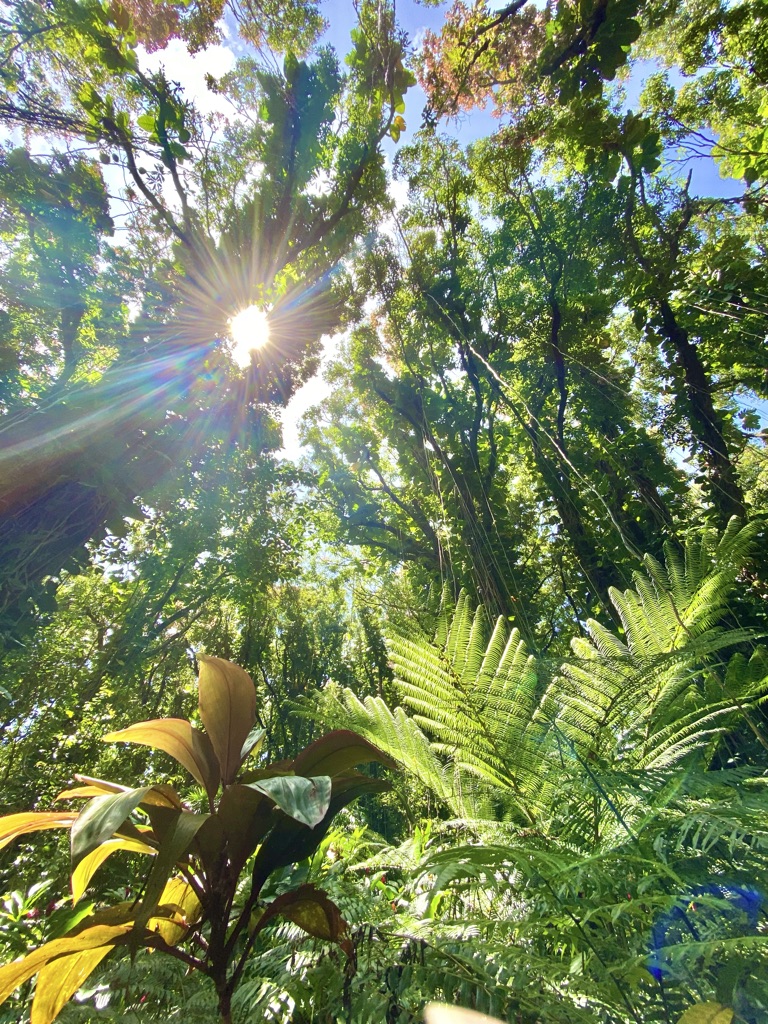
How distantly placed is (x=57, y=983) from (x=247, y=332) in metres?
4.16

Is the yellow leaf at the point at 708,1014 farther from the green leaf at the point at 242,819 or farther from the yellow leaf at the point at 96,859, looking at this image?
the yellow leaf at the point at 96,859

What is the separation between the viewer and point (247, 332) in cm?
385

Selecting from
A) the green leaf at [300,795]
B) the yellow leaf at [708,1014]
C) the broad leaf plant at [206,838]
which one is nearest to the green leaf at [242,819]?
the broad leaf plant at [206,838]

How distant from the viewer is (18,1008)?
2.44ft

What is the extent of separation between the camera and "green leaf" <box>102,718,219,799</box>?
65 centimetres

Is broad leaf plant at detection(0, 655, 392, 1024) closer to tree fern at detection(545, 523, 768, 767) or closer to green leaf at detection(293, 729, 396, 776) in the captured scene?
green leaf at detection(293, 729, 396, 776)

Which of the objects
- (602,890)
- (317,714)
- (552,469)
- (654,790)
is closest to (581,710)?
(654,790)

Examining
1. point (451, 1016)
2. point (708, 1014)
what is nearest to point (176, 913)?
point (451, 1016)

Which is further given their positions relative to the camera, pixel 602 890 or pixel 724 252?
pixel 724 252

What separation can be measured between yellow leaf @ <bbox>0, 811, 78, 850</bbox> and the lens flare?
3737 millimetres

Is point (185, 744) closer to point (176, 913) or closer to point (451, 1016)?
point (176, 913)

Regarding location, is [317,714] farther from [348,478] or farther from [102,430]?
[348,478]

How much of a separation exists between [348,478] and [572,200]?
175 inches

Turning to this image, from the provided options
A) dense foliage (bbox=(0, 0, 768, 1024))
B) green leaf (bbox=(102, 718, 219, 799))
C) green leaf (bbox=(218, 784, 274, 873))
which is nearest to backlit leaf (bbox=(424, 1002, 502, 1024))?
dense foliage (bbox=(0, 0, 768, 1024))
